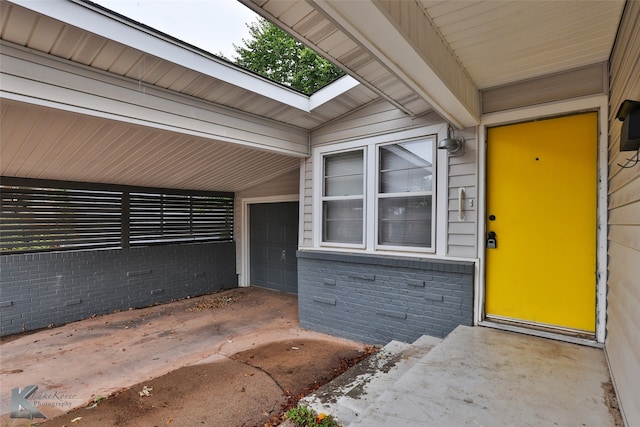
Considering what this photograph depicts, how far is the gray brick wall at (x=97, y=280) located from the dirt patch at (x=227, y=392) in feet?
→ 9.91

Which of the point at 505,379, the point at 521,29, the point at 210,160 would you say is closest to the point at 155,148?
the point at 210,160

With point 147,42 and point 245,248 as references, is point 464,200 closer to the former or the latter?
point 147,42

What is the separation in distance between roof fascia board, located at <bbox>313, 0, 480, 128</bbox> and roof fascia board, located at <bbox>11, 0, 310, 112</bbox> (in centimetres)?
192

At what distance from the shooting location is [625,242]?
71.9 inches

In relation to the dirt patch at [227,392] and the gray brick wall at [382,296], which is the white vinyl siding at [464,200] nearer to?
the gray brick wall at [382,296]

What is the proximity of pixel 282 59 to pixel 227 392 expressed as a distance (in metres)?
12.0

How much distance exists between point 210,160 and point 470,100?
13.0 ft

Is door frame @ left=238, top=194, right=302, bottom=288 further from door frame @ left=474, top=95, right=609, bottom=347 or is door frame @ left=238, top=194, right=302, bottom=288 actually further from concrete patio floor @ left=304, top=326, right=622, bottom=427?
door frame @ left=474, top=95, right=609, bottom=347

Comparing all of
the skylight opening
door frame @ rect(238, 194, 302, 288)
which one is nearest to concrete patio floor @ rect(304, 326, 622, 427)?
door frame @ rect(238, 194, 302, 288)

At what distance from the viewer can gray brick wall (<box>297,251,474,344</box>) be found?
3.37 meters

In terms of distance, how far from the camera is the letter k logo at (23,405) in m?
2.66

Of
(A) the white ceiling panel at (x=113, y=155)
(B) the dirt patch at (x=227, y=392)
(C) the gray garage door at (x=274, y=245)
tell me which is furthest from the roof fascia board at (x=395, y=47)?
(C) the gray garage door at (x=274, y=245)

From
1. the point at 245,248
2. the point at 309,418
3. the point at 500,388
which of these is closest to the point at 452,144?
the point at 500,388

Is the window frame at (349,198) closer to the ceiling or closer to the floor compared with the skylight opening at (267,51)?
closer to the floor
